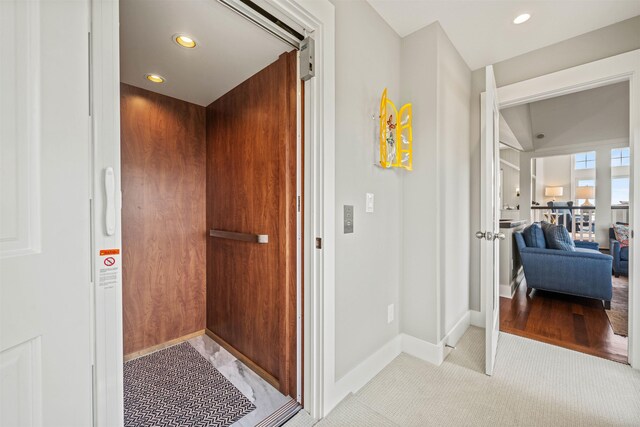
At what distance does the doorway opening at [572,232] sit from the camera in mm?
2581

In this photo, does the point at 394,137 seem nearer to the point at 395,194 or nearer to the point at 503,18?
the point at 395,194

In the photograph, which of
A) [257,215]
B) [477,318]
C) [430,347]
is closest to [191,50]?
[257,215]

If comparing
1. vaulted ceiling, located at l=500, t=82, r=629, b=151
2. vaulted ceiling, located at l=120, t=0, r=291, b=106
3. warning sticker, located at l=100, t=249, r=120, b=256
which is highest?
vaulted ceiling, located at l=500, t=82, r=629, b=151

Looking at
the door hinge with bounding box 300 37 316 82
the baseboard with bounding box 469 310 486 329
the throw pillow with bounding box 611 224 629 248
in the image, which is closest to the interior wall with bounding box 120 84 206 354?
the door hinge with bounding box 300 37 316 82

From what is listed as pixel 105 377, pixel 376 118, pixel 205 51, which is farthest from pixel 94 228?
pixel 376 118

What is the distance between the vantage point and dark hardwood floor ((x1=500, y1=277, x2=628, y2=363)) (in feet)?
7.29

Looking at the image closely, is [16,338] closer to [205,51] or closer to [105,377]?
[105,377]

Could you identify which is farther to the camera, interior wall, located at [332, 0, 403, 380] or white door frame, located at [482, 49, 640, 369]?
white door frame, located at [482, 49, 640, 369]

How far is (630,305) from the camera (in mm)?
1983

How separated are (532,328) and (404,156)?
2.08 metres

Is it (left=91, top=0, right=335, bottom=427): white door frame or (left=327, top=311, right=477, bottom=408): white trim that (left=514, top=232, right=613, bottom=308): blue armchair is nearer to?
(left=327, top=311, right=477, bottom=408): white trim

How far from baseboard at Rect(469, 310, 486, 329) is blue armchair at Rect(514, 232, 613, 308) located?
1291 millimetres

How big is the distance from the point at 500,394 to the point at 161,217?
270 cm

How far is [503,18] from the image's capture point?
1.95 m
